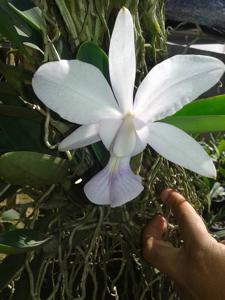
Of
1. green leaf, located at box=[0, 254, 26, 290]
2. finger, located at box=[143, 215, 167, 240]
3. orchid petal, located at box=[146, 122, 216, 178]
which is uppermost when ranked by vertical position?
orchid petal, located at box=[146, 122, 216, 178]

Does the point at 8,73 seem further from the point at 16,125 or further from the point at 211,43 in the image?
the point at 211,43

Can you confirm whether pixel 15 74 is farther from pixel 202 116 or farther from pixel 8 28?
pixel 202 116

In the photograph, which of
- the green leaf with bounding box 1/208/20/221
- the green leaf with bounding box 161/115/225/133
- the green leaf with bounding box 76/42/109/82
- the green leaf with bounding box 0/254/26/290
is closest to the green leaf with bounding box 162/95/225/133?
the green leaf with bounding box 161/115/225/133

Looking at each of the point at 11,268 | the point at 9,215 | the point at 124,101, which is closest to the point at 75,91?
the point at 124,101

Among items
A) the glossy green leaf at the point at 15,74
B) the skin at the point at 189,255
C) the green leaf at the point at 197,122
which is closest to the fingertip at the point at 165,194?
the skin at the point at 189,255

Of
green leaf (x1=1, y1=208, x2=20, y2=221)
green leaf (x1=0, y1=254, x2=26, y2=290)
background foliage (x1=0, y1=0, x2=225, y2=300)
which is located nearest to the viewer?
background foliage (x1=0, y1=0, x2=225, y2=300)

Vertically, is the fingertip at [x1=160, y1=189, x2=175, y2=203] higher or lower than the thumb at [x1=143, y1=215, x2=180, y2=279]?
higher

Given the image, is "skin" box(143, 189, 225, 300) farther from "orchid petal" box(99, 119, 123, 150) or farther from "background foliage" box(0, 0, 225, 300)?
"orchid petal" box(99, 119, 123, 150)
